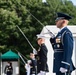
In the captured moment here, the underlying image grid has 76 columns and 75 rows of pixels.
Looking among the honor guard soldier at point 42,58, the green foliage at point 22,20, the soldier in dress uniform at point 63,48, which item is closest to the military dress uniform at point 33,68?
the honor guard soldier at point 42,58

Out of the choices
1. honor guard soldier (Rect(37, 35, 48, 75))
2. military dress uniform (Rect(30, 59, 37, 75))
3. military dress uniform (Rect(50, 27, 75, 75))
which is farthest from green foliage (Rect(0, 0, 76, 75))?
military dress uniform (Rect(50, 27, 75, 75))

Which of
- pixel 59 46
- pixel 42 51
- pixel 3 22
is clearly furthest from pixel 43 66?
pixel 3 22

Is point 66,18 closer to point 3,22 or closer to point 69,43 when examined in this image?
point 69,43

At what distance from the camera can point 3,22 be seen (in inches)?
1464

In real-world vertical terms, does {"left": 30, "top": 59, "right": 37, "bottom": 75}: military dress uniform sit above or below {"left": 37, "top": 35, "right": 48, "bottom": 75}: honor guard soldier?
below

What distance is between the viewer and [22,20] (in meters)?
38.7

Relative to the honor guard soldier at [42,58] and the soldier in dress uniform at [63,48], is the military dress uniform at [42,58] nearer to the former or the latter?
the honor guard soldier at [42,58]

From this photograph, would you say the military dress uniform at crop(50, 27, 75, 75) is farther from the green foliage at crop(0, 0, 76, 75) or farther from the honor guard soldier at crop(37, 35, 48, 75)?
the green foliage at crop(0, 0, 76, 75)

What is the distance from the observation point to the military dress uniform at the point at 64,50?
752cm

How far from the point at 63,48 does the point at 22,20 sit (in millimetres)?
31076

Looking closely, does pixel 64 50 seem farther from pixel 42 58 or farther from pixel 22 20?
pixel 22 20

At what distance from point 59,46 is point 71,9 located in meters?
33.4

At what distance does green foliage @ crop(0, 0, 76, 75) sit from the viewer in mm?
37344

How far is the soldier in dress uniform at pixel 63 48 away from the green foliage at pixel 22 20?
2881 centimetres
